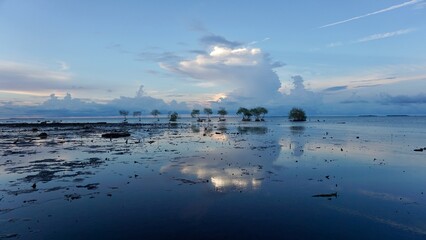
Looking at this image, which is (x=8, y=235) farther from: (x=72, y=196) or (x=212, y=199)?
(x=212, y=199)

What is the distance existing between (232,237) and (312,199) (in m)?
7.16

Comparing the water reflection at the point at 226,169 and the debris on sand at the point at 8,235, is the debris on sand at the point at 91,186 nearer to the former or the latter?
the water reflection at the point at 226,169

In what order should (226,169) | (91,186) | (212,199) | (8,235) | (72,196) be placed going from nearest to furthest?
(8,235)
(212,199)
(72,196)
(91,186)
(226,169)

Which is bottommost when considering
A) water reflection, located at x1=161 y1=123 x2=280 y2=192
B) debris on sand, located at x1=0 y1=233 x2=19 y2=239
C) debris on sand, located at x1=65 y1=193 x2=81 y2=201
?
debris on sand, located at x1=0 y1=233 x2=19 y2=239

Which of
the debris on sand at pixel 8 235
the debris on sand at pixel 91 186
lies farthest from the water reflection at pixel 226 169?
the debris on sand at pixel 8 235

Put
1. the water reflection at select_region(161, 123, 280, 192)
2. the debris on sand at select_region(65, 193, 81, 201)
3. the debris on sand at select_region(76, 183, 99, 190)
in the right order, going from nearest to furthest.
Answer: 1. the debris on sand at select_region(65, 193, 81, 201)
2. the debris on sand at select_region(76, 183, 99, 190)
3. the water reflection at select_region(161, 123, 280, 192)

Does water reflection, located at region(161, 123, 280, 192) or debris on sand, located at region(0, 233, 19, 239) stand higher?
water reflection, located at region(161, 123, 280, 192)

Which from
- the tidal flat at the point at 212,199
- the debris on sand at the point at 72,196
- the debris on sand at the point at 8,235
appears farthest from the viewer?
the debris on sand at the point at 72,196

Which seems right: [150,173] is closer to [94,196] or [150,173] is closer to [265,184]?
[94,196]

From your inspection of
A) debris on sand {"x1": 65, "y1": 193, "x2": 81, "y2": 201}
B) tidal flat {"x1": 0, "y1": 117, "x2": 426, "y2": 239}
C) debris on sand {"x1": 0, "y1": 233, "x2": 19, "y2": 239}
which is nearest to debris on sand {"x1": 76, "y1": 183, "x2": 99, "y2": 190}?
tidal flat {"x1": 0, "y1": 117, "x2": 426, "y2": 239}

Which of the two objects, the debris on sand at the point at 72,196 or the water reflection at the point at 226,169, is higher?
the water reflection at the point at 226,169

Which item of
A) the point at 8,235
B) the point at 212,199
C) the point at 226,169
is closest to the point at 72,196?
the point at 8,235

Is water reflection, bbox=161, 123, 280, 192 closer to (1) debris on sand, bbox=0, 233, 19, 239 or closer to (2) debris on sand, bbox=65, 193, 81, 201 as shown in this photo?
(2) debris on sand, bbox=65, 193, 81, 201

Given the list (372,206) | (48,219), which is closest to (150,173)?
(48,219)
